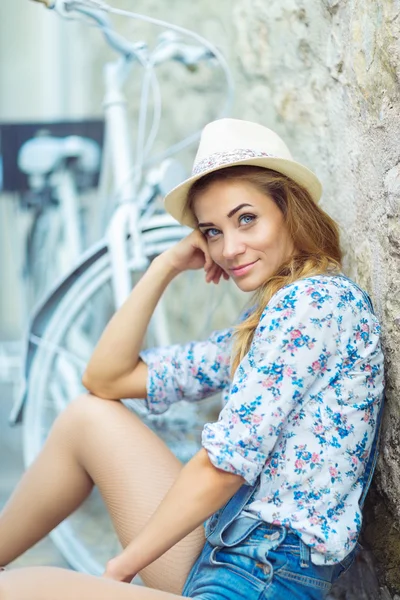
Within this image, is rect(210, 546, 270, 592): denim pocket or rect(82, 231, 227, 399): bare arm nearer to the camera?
rect(210, 546, 270, 592): denim pocket

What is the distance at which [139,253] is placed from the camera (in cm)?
229

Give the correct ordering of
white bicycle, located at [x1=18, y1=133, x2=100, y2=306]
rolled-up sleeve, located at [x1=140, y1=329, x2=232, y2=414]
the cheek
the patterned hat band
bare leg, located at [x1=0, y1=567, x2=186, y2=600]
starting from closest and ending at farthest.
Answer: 1. bare leg, located at [x1=0, y1=567, x2=186, y2=600]
2. the patterned hat band
3. the cheek
4. rolled-up sleeve, located at [x1=140, y1=329, x2=232, y2=414]
5. white bicycle, located at [x1=18, y1=133, x2=100, y2=306]

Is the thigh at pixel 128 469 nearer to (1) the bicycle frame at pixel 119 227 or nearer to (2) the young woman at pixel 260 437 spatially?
(2) the young woman at pixel 260 437

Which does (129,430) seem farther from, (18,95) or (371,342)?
(18,95)

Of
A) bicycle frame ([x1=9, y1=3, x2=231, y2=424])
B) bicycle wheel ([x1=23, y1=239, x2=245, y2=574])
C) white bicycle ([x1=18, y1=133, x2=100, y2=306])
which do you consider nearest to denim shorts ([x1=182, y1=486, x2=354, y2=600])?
bicycle wheel ([x1=23, y1=239, x2=245, y2=574])

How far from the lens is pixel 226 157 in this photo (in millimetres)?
1563

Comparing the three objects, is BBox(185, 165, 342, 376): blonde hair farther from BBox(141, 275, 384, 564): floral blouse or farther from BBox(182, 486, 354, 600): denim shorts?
BBox(182, 486, 354, 600): denim shorts

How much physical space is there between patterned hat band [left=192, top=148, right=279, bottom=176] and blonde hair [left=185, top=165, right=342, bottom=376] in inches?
1.1

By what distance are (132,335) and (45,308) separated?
0.66 metres

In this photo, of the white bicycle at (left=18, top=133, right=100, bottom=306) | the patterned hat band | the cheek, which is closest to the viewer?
the patterned hat band

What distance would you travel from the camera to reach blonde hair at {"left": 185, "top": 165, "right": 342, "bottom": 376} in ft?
5.14

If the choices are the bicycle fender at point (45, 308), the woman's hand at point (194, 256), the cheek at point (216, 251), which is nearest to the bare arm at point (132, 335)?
the woman's hand at point (194, 256)

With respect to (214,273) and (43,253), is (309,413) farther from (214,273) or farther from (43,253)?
(43,253)

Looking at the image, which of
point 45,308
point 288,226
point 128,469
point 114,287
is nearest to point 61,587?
point 128,469
